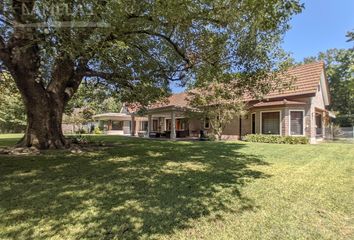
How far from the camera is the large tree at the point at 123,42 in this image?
6.68m

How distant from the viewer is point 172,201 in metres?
4.99

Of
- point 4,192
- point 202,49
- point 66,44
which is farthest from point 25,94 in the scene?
point 202,49

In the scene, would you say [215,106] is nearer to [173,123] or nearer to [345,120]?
[173,123]

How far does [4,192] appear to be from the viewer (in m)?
5.27

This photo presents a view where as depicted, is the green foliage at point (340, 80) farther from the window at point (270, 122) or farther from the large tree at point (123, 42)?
the large tree at point (123, 42)

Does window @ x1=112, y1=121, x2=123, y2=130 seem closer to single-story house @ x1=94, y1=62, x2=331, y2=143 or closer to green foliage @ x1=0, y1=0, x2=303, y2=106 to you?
single-story house @ x1=94, y1=62, x2=331, y2=143

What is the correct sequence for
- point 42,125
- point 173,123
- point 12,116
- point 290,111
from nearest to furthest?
point 42,125 < point 290,111 < point 173,123 < point 12,116

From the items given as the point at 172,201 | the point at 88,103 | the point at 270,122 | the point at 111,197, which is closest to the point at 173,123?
the point at 270,122

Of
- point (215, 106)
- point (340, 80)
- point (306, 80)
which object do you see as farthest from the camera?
point (340, 80)

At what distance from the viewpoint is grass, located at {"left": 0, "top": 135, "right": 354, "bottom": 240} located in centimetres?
377

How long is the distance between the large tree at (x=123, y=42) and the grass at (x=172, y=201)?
3.47 m

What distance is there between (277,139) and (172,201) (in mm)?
15696

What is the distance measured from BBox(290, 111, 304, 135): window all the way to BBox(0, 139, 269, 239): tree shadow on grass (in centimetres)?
1313

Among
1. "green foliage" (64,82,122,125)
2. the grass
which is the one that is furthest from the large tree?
"green foliage" (64,82,122,125)
